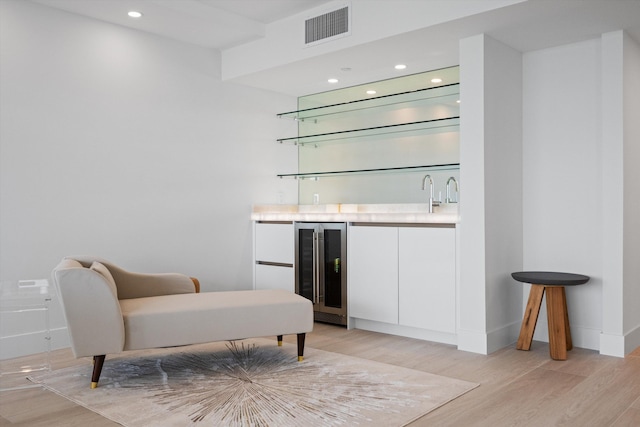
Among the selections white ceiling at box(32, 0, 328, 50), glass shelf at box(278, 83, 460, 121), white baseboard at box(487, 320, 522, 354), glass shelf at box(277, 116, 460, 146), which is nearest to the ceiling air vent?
white ceiling at box(32, 0, 328, 50)

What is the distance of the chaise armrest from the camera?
376 cm

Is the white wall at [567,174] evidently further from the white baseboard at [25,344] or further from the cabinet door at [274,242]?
the white baseboard at [25,344]

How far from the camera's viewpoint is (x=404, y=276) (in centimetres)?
436

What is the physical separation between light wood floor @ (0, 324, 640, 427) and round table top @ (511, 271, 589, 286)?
530 mm

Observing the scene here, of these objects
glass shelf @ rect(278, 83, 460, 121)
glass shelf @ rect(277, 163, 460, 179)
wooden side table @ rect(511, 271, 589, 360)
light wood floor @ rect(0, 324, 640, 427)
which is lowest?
light wood floor @ rect(0, 324, 640, 427)

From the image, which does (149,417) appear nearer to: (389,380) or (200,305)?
(200,305)

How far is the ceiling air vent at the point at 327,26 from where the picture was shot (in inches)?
167

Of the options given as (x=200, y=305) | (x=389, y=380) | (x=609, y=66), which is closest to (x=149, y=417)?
(x=200, y=305)

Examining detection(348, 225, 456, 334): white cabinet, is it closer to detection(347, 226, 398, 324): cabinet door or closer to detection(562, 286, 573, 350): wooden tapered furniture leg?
detection(347, 226, 398, 324): cabinet door

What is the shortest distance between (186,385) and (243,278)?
2.30 meters

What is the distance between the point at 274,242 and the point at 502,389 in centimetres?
277

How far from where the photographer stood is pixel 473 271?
396cm

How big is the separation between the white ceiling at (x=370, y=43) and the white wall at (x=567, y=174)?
8.8 inches

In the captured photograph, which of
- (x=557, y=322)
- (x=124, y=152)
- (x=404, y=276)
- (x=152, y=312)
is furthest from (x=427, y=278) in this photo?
(x=124, y=152)
